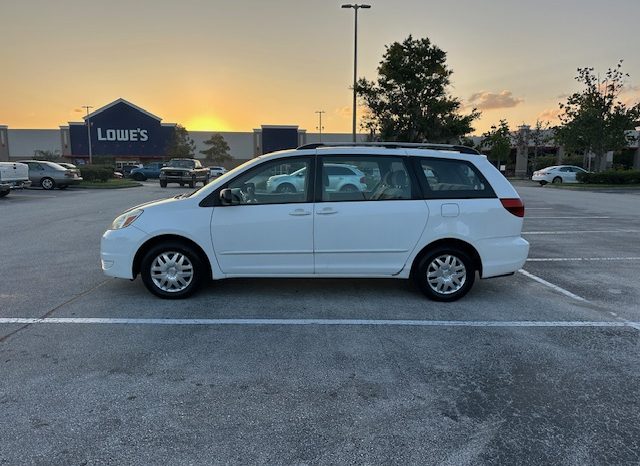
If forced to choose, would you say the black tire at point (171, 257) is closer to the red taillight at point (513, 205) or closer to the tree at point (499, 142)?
the red taillight at point (513, 205)

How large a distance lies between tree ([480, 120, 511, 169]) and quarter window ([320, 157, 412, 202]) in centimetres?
5544

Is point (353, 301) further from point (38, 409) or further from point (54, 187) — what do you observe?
point (54, 187)

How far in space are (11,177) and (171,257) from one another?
18.0 meters

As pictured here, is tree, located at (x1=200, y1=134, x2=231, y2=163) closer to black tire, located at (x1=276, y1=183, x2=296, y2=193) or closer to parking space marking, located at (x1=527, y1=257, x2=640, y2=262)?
parking space marking, located at (x1=527, y1=257, x2=640, y2=262)

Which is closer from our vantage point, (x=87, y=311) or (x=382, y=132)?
(x=87, y=311)

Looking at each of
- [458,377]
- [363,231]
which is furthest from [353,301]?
[458,377]

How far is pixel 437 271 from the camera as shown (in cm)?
554

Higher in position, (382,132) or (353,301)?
(382,132)

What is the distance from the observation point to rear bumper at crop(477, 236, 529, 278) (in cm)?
553

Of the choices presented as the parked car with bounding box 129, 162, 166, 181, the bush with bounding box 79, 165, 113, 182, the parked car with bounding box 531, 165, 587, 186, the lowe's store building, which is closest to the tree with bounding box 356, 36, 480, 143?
the parked car with bounding box 531, 165, 587, 186

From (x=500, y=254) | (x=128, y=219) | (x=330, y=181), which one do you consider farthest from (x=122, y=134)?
(x=500, y=254)

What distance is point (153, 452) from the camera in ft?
9.18

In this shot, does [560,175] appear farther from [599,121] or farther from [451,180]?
[451,180]

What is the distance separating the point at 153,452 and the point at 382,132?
102ft
